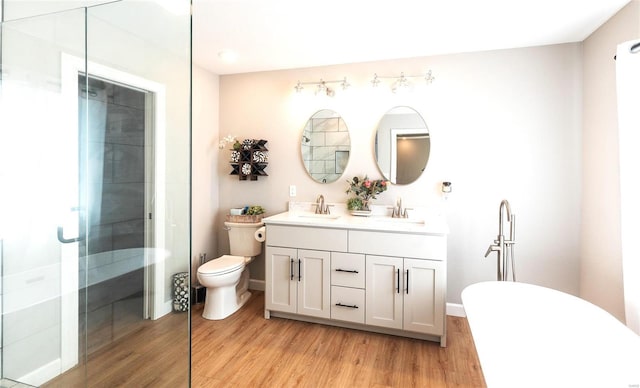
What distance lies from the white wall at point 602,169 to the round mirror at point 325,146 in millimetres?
1901

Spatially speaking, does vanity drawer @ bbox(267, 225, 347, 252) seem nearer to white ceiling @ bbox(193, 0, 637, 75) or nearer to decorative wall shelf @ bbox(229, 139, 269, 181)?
decorative wall shelf @ bbox(229, 139, 269, 181)

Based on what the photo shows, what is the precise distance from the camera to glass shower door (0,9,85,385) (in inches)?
59.4

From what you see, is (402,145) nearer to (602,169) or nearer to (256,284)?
(602,169)

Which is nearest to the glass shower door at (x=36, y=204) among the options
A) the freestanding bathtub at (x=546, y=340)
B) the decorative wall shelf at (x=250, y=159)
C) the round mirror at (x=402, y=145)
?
the decorative wall shelf at (x=250, y=159)

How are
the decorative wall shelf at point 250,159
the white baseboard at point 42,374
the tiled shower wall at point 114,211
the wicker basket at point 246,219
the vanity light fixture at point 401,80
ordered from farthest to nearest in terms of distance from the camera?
the decorative wall shelf at point 250,159 < the wicker basket at point 246,219 < the vanity light fixture at point 401,80 < the white baseboard at point 42,374 < the tiled shower wall at point 114,211

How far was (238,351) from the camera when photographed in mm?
2295

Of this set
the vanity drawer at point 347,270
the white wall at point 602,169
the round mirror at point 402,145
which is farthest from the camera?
the round mirror at point 402,145

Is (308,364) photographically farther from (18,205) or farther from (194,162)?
(194,162)

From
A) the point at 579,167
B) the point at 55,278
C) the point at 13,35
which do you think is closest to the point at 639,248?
the point at 579,167

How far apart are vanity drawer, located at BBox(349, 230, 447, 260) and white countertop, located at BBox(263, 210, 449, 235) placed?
1.7 inches

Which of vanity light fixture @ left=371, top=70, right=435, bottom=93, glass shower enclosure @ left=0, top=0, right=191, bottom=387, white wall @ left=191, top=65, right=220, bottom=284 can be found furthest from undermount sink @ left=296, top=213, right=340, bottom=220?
glass shower enclosure @ left=0, top=0, right=191, bottom=387

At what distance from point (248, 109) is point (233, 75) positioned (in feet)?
1.38

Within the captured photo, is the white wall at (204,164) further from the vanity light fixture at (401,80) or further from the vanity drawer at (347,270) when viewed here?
the vanity light fixture at (401,80)

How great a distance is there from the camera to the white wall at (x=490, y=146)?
2.61 m
